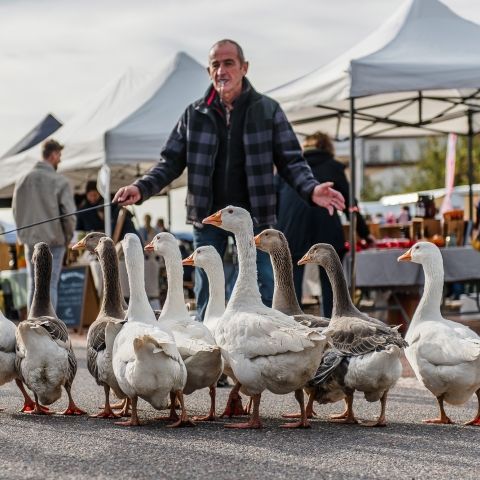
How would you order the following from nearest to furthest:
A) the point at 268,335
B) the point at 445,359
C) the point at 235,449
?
1. the point at 235,449
2. the point at 268,335
3. the point at 445,359

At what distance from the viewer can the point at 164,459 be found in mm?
5301

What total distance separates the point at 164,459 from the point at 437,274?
283 centimetres

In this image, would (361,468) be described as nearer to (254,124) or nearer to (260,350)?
(260,350)

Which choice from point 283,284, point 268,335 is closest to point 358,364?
point 268,335

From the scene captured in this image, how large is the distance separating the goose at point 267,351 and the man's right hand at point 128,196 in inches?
70.2

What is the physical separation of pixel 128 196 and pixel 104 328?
1528mm

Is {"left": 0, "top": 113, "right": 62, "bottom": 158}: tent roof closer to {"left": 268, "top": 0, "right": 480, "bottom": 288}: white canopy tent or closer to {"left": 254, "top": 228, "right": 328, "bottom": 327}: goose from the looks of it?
{"left": 268, "top": 0, "right": 480, "bottom": 288}: white canopy tent

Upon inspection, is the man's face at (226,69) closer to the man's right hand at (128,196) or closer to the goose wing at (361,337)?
the man's right hand at (128,196)

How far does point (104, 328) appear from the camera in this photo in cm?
701

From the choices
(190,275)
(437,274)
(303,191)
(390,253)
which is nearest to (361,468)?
(437,274)

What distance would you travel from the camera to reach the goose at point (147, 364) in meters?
6.13

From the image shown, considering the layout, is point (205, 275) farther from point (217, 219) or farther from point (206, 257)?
point (217, 219)

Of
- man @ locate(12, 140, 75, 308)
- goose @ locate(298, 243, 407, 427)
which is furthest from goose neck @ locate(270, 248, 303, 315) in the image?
man @ locate(12, 140, 75, 308)

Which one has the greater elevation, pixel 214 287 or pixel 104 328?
pixel 214 287
